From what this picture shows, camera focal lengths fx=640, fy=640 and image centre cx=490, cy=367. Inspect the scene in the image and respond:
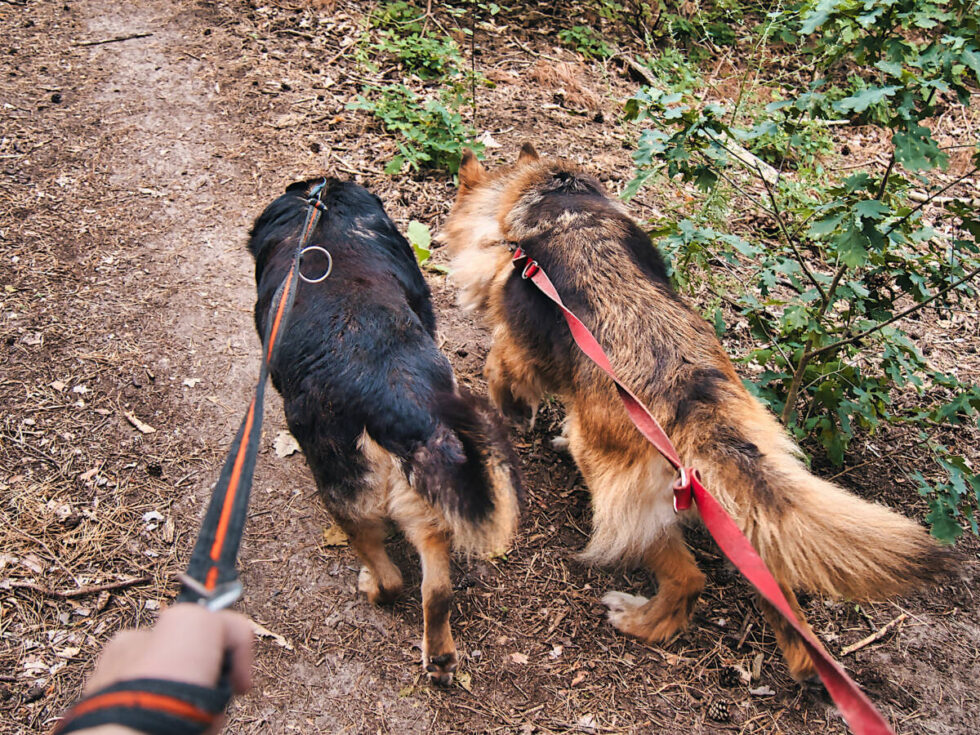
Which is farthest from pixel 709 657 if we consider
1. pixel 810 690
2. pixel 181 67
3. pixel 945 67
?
pixel 181 67

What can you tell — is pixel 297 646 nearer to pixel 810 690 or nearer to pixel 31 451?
pixel 31 451

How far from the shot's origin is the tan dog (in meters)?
2.36

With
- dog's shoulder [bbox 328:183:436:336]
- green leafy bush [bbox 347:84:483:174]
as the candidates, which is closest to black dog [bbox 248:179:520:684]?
dog's shoulder [bbox 328:183:436:336]

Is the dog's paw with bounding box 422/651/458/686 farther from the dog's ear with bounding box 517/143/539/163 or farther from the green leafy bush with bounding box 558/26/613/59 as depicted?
the green leafy bush with bounding box 558/26/613/59

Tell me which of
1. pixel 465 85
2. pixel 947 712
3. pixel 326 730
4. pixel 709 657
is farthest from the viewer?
pixel 465 85

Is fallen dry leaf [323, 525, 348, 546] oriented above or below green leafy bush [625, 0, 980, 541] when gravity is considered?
below

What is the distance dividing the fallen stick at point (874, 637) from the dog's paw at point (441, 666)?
191 centimetres

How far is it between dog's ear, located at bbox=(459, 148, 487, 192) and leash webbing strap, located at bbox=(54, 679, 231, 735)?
4.14 m

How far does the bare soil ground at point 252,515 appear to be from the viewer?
2.86 m

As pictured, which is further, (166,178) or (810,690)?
(166,178)

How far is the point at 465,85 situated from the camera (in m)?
6.68

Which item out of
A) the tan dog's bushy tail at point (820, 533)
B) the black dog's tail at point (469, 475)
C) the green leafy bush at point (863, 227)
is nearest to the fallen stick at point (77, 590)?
the black dog's tail at point (469, 475)

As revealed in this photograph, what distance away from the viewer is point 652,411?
9.09 ft

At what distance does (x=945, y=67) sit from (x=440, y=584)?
2.89 metres
